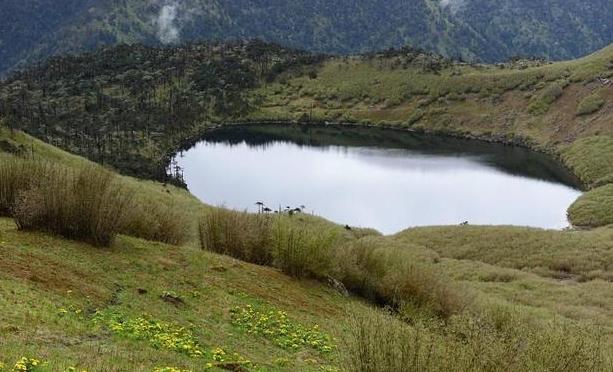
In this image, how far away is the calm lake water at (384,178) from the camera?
86250mm

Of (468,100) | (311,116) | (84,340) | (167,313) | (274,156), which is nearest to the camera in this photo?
(84,340)

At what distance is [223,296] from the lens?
23562mm

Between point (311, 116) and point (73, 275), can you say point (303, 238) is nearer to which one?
point (73, 275)

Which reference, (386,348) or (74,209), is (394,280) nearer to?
(74,209)

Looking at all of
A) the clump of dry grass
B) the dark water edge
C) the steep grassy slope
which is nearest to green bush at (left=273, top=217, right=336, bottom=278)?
the clump of dry grass

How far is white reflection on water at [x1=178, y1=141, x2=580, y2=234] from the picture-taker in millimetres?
85000

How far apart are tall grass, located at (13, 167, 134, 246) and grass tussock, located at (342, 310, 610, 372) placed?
13.8 meters

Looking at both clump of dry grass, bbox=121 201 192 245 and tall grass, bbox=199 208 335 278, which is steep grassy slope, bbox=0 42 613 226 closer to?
tall grass, bbox=199 208 335 278

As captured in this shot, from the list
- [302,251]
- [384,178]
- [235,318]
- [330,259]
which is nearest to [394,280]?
[330,259]

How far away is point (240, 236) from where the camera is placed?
104 feet

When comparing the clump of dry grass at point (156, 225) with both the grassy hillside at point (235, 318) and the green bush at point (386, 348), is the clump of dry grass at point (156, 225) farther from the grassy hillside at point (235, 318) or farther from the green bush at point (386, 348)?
the green bush at point (386, 348)

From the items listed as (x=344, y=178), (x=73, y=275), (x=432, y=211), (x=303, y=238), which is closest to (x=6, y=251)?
(x=73, y=275)

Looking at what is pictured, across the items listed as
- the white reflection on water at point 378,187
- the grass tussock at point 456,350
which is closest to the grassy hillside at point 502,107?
the white reflection on water at point 378,187

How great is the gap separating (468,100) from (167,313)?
537 feet
